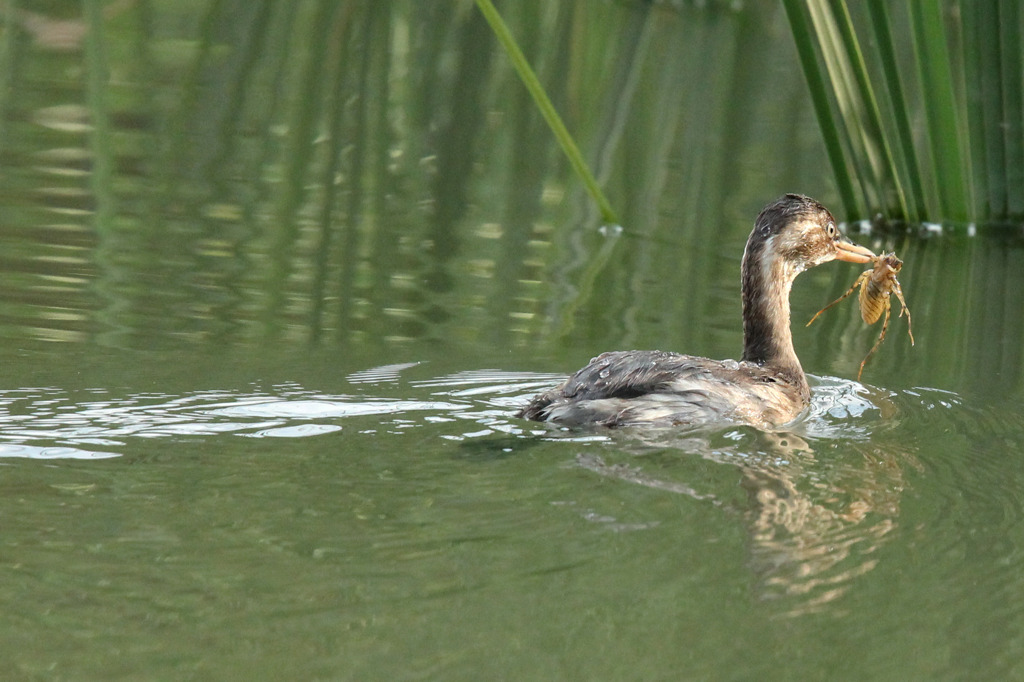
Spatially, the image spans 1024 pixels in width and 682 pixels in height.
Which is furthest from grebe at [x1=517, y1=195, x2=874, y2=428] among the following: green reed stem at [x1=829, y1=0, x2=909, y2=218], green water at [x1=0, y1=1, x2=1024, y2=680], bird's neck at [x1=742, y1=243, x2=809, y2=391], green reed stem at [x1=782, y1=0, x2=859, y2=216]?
green reed stem at [x1=829, y1=0, x2=909, y2=218]

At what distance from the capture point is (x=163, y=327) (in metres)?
7.59

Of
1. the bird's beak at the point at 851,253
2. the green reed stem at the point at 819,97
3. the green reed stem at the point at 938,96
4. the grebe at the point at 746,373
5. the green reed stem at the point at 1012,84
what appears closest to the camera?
the grebe at the point at 746,373

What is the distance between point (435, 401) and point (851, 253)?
2.54m

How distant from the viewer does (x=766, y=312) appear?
7457 millimetres

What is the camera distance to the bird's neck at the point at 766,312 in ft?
24.3

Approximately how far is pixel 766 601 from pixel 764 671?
1.52 feet

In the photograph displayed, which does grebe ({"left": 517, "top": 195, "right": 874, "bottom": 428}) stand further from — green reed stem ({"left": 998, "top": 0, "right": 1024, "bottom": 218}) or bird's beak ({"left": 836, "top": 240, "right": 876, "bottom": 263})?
green reed stem ({"left": 998, "top": 0, "right": 1024, "bottom": 218})

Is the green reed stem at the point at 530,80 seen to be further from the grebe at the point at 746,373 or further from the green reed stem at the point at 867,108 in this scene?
the green reed stem at the point at 867,108

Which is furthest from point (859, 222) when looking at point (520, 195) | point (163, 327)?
point (163, 327)

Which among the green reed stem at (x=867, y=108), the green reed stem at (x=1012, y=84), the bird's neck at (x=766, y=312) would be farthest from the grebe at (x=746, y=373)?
the green reed stem at (x=1012, y=84)

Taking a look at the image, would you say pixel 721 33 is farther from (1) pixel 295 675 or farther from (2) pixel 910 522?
(1) pixel 295 675

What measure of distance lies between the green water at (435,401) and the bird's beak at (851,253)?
0.61 m

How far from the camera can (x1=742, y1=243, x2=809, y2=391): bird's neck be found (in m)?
7.39

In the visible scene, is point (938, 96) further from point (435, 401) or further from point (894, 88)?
point (435, 401)
